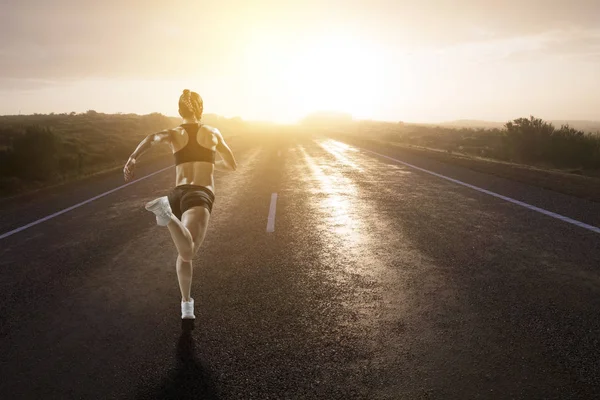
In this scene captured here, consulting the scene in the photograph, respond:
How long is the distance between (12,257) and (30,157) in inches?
507

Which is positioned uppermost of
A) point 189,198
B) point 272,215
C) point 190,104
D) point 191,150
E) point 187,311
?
point 190,104

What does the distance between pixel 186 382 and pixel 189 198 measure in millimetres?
1533

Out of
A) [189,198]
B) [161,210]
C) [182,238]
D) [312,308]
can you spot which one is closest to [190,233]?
[182,238]

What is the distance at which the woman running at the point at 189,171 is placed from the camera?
3.67 m

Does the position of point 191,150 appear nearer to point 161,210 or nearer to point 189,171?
point 189,171

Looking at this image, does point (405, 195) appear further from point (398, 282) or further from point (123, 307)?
point (123, 307)

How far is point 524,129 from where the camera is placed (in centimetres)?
2306

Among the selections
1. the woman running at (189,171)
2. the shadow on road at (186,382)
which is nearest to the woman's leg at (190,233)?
the woman running at (189,171)

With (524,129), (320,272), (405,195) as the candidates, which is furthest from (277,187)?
(524,129)

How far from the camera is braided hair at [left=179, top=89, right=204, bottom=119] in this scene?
388 centimetres

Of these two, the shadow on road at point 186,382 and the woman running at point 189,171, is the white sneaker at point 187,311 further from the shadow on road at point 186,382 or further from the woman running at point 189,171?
the shadow on road at point 186,382

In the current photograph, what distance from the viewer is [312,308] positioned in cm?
407

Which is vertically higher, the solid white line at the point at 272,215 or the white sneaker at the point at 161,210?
the white sneaker at the point at 161,210

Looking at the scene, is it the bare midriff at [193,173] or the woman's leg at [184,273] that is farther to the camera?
the bare midriff at [193,173]
